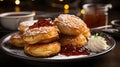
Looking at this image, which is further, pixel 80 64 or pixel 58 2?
pixel 58 2

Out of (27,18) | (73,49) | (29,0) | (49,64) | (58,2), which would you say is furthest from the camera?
(29,0)

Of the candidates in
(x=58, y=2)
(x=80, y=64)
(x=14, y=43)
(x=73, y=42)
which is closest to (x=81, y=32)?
(x=73, y=42)

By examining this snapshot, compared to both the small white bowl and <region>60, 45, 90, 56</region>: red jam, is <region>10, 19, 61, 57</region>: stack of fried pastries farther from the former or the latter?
the small white bowl

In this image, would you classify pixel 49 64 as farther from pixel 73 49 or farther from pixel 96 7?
pixel 96 7

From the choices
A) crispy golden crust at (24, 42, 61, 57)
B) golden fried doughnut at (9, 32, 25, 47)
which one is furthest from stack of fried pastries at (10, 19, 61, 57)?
golden fried doughnut at (9, 32, 25, 47)

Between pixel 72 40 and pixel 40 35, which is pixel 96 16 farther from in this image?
pixel 40 35

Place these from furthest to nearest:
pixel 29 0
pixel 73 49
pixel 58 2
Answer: pixel 29 0, pixel 58 2, pixel 73 49
